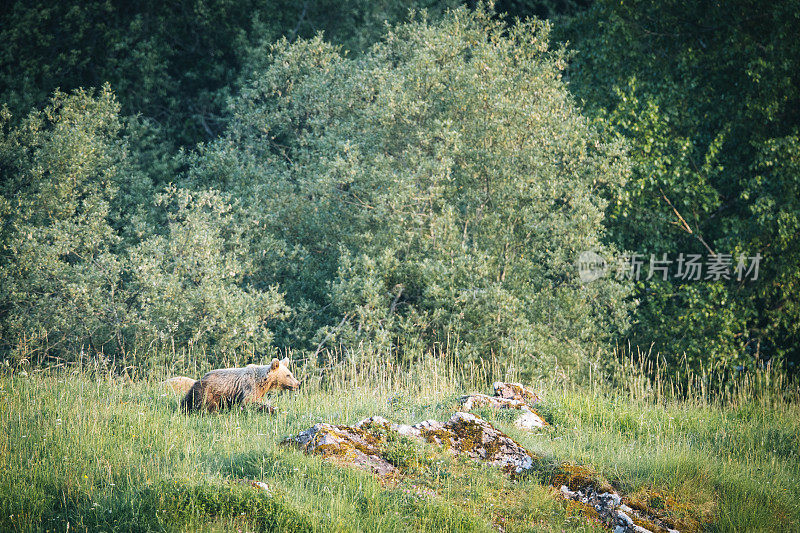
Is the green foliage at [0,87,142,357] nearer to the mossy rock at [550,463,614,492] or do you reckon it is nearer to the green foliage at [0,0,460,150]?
the green foliage at [0,0,460,150]

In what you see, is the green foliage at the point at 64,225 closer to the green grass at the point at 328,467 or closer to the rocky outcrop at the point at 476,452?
the green grass at the point at 328,467

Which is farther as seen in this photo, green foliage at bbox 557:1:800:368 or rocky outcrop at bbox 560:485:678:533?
green foliage at bbox 557:1:800:368

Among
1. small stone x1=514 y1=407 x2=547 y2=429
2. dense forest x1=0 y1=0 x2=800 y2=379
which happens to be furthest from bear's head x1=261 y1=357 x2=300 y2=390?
small stone x1=514 y1=407 x2=547 y2=429

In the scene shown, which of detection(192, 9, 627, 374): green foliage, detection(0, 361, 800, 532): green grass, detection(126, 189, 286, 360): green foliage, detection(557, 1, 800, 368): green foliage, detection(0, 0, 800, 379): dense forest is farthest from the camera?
detection(557, 1, 800, 368): green foliage

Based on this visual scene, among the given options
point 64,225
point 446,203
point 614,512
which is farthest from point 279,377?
point 64,225

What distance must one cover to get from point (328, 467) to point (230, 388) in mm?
3445

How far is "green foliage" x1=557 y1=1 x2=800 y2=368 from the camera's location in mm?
16750

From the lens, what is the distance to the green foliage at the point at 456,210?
15.3m

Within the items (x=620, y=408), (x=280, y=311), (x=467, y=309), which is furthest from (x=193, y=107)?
(x=620, y=408)

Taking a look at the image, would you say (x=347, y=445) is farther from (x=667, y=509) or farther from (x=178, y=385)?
(x=178, y=385)

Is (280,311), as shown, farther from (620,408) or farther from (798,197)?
(798,197)

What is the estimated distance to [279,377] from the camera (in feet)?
35.7

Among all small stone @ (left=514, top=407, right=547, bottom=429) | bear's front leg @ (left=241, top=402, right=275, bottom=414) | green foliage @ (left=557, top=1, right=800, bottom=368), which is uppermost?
green foliage @ (left=557, top=1, right=800, bottom=368)

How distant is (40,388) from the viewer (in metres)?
10.2
